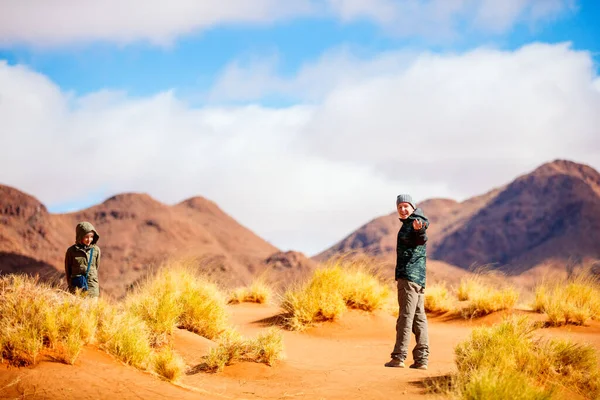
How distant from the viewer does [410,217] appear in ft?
27.6

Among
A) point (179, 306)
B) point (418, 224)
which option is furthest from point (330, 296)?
point (418, 224)

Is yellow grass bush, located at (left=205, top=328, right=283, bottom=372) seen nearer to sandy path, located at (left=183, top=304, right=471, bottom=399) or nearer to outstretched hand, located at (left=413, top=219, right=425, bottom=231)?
sandy path, located at (left=183, top=304, right=471, bottom=399)

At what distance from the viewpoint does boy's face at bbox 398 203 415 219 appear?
337 inches

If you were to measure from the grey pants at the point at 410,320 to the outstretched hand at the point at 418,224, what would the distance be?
79 cm

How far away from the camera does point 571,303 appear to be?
13.5m

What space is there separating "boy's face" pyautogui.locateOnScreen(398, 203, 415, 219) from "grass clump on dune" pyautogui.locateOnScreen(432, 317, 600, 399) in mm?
1823

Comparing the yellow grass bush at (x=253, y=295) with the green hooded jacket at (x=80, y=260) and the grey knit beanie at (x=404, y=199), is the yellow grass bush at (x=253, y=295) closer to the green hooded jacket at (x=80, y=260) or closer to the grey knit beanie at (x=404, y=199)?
the green hooded jacket at (x=80, y=260)

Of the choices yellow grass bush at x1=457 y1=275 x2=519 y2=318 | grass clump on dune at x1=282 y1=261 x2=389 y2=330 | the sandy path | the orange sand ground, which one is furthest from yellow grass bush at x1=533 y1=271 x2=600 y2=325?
grass clump on dune at x1=282 y1=261 x2=389 y2=330

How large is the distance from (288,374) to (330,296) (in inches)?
187

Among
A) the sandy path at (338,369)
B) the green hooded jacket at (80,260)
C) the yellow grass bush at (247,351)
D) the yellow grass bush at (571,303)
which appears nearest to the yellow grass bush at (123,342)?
the sandy path at (338,369)

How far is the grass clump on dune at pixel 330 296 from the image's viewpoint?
512 inches

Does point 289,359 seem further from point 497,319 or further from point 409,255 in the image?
point 497,319

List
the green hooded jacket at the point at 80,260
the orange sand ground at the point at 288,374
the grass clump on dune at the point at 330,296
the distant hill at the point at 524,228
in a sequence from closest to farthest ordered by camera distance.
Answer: the orange sand ground at the point at 288,374, the green hooded jacket at the point at 80,260, the grass clump on dune at the point at 330,296, the distant hill at the point at 524,228

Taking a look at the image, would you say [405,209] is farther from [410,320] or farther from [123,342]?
[123,342]
